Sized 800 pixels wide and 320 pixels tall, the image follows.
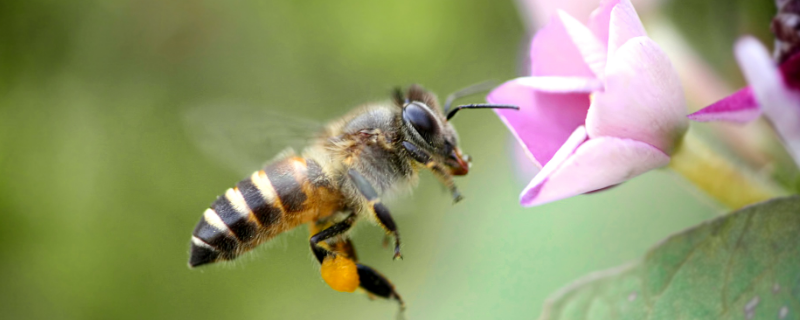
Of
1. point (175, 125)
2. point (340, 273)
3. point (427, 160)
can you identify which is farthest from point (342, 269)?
point (175, 125)

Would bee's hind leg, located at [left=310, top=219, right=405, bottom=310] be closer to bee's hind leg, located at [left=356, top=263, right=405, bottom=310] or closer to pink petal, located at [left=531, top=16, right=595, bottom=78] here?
bee's hind leg, located at [left=356, top=263, right=405, bottom=310]

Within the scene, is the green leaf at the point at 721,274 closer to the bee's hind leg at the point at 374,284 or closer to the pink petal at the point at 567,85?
the pink petal at the point at 567,85

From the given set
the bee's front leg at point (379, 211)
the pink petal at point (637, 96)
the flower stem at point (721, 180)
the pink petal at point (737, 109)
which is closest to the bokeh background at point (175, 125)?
the bee's front leg at point (379, 211)

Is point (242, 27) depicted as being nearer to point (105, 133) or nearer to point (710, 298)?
point (105, 133)

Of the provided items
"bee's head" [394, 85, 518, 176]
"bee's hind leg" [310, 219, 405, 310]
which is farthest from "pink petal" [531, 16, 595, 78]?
"bee's hind leg" [310, 219, 405, 310]

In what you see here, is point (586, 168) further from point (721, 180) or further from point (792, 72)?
point (721, 180)

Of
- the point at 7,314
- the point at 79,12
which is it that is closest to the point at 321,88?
the point at 79,12
